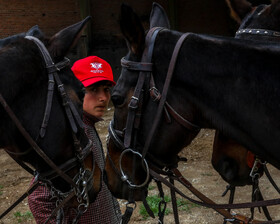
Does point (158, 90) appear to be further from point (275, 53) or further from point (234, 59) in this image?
point (275, 53)

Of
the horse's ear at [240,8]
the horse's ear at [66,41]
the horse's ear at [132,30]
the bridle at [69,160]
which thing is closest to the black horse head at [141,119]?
the horse's ear at [132,30]

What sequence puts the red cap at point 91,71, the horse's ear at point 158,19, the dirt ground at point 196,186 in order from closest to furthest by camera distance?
the horse's ear at point 158,19 → the red cap at point 91,71 → the dirt ground at point 196,186

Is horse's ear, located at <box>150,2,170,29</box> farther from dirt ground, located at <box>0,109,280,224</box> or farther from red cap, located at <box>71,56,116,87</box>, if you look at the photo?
dirt ground, located at <box>0,109,280,224</box>

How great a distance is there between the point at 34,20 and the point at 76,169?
32.9 feet

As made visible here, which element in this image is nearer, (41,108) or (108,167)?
(41,108)

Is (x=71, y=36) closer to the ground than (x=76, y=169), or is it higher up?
higher up

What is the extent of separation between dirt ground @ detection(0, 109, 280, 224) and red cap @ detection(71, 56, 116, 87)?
2243 millimetres

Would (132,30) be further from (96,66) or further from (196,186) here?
(196,186)

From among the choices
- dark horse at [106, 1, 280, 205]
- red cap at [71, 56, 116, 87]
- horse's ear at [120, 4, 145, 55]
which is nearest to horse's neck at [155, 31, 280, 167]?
dark horse at [106, 1, 280, 205]

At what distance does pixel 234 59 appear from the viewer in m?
1.60

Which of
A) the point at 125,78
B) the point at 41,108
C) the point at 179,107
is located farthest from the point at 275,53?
the point at 41,108

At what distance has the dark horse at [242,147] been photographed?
2.11 meters

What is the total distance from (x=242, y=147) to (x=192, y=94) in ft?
2.46

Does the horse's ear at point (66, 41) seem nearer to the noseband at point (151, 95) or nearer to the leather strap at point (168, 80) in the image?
the noseband at point (151, 95)
